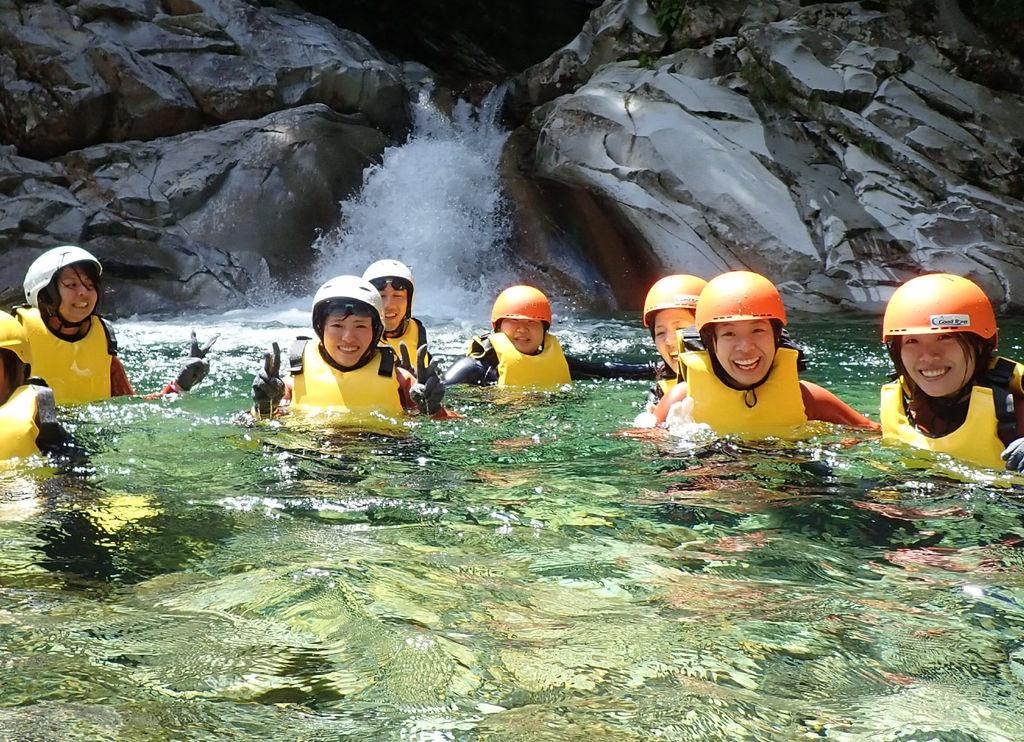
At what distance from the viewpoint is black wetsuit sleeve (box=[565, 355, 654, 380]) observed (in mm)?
9031

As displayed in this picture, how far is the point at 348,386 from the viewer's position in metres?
6.53

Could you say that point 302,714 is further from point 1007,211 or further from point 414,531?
point 1007,211

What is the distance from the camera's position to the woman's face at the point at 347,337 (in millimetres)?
6574

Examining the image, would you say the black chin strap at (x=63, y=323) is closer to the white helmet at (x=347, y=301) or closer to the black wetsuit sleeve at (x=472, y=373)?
the white helmet at (x=347, y=301)

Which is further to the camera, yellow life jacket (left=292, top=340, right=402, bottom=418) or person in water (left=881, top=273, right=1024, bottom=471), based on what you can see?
yellow life jacket (left=292, top=340, right=402, bottom=418)

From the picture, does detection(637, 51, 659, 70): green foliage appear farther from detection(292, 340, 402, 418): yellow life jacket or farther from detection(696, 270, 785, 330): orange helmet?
detection(696, 270, 785, 330): orange helmet

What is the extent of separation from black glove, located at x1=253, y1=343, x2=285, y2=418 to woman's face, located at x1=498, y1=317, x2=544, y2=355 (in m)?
2.81

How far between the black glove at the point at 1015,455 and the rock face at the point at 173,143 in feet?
48.0

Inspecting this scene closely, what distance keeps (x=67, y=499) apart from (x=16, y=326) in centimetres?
93

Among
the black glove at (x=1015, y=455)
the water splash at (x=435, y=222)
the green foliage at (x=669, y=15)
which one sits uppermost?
the green foliage at (x=669, y=15)

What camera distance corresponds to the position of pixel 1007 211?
14914 mm

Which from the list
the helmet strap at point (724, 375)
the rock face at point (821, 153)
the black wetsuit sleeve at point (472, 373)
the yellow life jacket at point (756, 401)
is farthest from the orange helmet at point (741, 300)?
the rock face at point (821, 153)

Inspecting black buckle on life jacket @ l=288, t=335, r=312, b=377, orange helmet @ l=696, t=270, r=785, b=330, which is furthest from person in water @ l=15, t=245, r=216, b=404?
orange helmet @ l=696, t=270, r=785, b=330

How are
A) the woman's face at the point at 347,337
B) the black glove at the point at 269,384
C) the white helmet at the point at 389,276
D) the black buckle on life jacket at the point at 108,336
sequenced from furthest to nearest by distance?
the white helmet at the point at 389,276 → the black buckle on life jacket at the point at 108,336 → the woman's face at the point at 347,337 → the black glove at the point at 269,384
